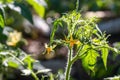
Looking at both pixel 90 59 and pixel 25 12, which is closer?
pixel 90 59

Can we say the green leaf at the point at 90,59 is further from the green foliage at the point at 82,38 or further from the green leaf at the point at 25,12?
the green leaf at the point at 25,12

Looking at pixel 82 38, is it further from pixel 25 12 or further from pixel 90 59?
pixel 25 12

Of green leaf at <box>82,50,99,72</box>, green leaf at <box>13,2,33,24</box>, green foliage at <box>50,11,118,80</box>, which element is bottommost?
green leaf at <box>82,50,99,72</box>

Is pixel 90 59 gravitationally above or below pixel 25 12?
below

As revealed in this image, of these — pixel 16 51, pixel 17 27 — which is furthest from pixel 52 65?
pixel 16 51

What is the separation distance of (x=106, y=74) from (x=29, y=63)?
56cm

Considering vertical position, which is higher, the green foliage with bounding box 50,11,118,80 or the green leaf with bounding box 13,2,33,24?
the green leaf with bounding box 13,2,33,24

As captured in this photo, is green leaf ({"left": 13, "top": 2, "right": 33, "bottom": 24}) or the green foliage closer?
the green foliage

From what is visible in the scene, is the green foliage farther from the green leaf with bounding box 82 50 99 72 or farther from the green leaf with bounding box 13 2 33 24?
the green leaf with bounding box 13 2 33 24

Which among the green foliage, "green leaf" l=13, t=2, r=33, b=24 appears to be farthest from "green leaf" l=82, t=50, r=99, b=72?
"green leaf" l=13, t=2, r=33, b=24

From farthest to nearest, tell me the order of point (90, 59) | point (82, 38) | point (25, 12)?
point (25, 12) → point (90, 59) → point (82, 38)

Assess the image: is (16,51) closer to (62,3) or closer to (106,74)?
(106,74)

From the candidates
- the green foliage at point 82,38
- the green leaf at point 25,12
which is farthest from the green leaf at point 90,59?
the green leaf at point 25,12

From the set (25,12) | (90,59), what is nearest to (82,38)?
(90,59)
